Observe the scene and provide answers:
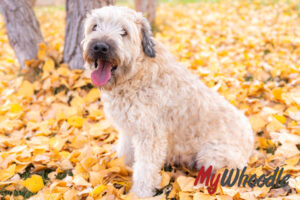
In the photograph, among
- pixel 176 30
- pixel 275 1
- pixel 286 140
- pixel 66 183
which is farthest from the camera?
pixel 275 1

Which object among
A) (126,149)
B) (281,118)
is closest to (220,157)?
(126,149)

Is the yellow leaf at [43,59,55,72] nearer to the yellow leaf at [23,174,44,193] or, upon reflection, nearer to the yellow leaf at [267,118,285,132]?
the yellow leaf at [23,174,44,193]

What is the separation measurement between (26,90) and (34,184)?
2.60m

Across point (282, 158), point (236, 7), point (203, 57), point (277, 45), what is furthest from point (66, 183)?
point (236, 7)

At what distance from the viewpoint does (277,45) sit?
742 centimetres

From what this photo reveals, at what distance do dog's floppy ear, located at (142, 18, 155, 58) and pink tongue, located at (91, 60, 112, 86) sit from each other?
1.50ft

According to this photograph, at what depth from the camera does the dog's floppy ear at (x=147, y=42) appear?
2977 mm

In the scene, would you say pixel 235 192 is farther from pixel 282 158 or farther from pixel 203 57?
pixel 203 57

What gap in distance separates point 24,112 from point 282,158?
422 cm

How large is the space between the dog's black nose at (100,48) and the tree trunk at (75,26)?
2.54 m

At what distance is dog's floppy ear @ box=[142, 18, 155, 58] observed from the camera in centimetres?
298

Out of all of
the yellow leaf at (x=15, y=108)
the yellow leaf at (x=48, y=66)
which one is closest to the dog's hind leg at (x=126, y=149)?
the yellow leaf at (x=15, y=108)

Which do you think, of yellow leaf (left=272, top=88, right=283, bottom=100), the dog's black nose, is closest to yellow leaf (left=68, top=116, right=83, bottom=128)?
the dog's black nose

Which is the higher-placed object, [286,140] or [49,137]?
[286,140]
